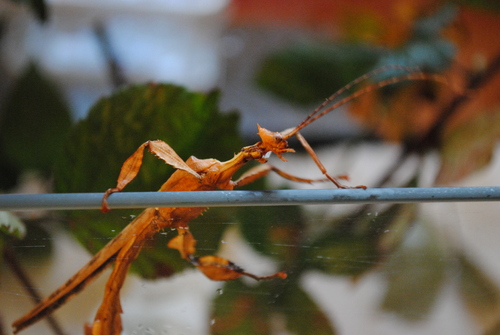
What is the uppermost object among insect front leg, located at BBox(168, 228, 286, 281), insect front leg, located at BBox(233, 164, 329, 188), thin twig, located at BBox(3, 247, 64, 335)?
insect front leg, located at BBox(233, 164, 329, 188)

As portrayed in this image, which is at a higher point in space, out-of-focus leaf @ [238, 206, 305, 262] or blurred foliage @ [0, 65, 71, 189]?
blurred foliage @ [0, 65, 71, 189]

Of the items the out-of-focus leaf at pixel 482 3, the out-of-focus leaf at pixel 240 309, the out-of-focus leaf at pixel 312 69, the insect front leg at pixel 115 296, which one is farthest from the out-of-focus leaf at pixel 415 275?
the out-of-focus leaf at pixel 482 3

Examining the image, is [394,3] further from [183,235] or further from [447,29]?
[183,235]

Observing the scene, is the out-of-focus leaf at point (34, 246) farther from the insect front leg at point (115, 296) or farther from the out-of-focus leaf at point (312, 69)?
the out-of-focus leaf at point (312, 69)

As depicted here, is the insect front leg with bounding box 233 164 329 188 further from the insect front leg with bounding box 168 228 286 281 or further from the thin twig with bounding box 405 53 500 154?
the thin twig with bounding box 405 53 500 154

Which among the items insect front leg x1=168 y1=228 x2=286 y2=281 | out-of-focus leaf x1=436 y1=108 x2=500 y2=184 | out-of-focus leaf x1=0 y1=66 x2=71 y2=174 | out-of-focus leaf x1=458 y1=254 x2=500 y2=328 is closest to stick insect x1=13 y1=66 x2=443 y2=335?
insect front leg x1=168 y1=228 x2=286 y2=281

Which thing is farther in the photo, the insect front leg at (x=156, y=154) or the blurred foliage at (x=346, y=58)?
the blurred foliage at (x=346, y=58)

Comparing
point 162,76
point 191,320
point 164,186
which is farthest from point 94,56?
point 191,320
